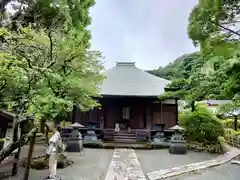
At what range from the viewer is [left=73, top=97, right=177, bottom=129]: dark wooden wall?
653 inches

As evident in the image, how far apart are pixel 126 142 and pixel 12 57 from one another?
11603 millimetres

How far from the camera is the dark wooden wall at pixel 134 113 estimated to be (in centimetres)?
1658

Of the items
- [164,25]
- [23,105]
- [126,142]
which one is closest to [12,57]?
[23,105]

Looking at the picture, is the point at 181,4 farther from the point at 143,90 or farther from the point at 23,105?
the point at 23,105

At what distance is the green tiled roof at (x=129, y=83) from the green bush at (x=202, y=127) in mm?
2830

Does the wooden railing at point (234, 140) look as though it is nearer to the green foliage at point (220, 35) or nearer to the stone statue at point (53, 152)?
the green foliage at point (220, 35)

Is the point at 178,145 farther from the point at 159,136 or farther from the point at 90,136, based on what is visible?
the point at 90,136

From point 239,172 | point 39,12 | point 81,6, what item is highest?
point 81,6

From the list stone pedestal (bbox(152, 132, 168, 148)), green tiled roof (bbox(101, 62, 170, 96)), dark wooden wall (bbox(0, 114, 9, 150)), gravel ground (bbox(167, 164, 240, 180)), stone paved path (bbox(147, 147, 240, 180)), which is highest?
green tiled roof (bbox(101, 62, 170, 96))

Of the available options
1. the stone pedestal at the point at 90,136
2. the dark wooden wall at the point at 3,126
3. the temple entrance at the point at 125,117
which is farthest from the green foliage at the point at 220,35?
the temple entrance at the point at 125,117

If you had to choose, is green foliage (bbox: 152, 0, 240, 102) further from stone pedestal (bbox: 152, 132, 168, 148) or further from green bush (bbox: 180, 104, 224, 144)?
stone pedestal (bbox: 152, 132, 168, 148)

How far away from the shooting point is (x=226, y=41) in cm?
502

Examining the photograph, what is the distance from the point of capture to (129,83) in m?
18.0

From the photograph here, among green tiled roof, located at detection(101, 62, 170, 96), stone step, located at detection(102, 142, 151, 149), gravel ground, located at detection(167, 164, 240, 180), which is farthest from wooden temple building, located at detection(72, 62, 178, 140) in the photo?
gravel ground, located at detection(167, 164, 240, 180)
